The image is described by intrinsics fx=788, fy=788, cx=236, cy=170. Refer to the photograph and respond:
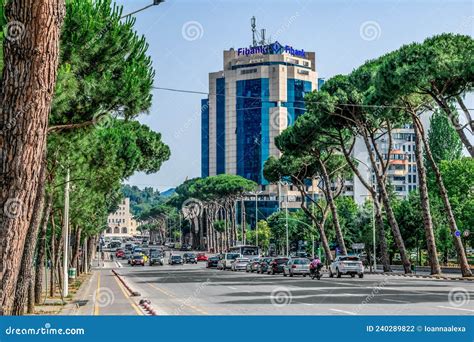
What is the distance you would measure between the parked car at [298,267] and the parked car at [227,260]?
20329 millimetres

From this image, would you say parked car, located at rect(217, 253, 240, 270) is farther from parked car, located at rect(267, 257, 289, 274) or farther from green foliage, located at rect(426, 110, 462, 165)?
green foliage, located at rect(426, 110, 462, 165)

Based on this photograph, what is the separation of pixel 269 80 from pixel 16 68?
6256 inches

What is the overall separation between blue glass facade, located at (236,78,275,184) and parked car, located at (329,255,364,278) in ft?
370

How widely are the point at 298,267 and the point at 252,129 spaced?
11381cm

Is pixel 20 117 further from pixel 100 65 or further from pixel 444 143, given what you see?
pixel 444 143

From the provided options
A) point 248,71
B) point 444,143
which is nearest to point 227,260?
point 444,143

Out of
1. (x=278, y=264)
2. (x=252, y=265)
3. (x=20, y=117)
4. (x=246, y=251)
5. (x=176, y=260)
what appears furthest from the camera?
(x=176, y=260)

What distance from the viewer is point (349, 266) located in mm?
52781

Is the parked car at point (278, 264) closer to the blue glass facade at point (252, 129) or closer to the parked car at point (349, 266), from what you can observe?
the parked car at point (349, 266)

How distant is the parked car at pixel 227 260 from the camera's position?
7950 centimetres

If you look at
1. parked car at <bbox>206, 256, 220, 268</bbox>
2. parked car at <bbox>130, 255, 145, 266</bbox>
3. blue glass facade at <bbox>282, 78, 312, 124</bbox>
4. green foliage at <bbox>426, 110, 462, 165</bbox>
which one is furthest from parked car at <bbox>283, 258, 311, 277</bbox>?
blue glass facade at <bbox>282, 78, 312, 124</bbox>

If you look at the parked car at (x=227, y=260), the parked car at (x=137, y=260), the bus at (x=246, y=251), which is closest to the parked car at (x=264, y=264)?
the parked car at (x=227, y=260)

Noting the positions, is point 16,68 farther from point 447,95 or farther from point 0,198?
point 447,95
